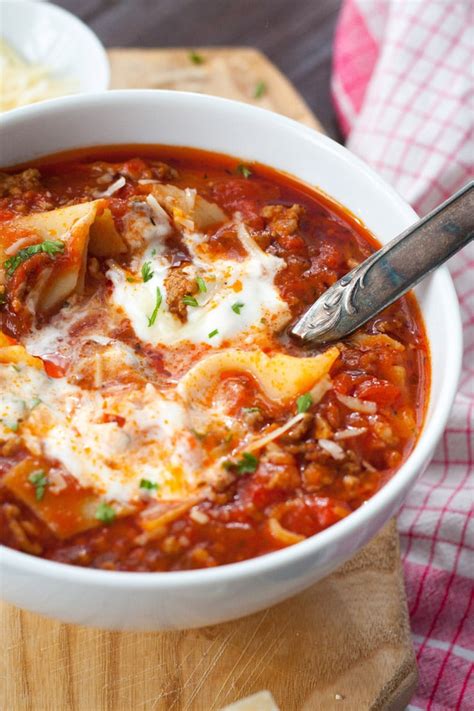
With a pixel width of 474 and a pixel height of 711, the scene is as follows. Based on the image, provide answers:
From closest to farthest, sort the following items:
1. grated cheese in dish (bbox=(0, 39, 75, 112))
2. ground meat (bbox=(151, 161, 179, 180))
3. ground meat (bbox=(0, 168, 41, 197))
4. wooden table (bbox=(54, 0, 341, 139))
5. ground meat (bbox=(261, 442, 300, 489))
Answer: ground meat (bbox=(261, 442, 300, 489)) → ground meat (bbox=(0, 168, 41, 197)) → ground meat (bbox=(151, 161, 179, 180)) → grated cheese in dish (bbox=(0, 39, 75, 112)) → wooden table (bbox=(54, 0, 341, 139))

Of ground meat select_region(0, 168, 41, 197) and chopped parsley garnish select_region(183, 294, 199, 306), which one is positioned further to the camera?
ground meat select_region(0, 168, 41, 197)

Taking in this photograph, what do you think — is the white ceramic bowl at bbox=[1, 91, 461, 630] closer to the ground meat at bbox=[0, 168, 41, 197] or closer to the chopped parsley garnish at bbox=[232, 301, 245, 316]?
the ground meat at bbox=[0, 168, 41, 197]

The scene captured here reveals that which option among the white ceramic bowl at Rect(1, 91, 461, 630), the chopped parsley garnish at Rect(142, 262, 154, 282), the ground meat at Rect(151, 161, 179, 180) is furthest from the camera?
the ground meat at Rect(151, 161, 179, 180)

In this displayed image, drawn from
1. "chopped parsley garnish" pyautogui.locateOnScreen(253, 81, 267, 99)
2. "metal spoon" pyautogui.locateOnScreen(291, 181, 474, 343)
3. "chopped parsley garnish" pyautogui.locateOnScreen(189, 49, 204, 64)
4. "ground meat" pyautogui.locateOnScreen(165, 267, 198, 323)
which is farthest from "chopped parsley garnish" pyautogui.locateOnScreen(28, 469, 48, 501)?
"chopped parsley garnish" pyautogui.locateOnScreen(189, 49, 204, 64)

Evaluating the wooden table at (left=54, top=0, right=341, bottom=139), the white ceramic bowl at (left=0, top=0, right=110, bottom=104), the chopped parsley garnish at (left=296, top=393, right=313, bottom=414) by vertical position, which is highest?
the chopped parsley garnish at (left=296, top=393, right=313, bottom=414)

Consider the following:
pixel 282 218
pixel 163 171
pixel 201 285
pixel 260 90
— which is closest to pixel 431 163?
pixel 260 90

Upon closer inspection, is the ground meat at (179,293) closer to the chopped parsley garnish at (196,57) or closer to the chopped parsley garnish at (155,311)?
the chopped parsley garnish at (155,311)
